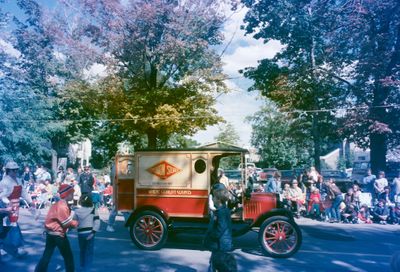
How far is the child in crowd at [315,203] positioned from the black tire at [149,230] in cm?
771

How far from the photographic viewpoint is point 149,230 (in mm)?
8773

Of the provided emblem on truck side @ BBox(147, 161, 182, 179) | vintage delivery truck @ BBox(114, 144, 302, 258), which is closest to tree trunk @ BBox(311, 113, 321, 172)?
vintage delivery truck @ BBox(114, 144, 302, 258)

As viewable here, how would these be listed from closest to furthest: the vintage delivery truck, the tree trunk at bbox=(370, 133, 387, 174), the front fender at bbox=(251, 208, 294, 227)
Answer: the front fender at bbox=(251, 208, 294, 227) → the vintage delivery truck → the tree trunk at bbox=(370, 133, 387, 174)

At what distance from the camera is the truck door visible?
938cm

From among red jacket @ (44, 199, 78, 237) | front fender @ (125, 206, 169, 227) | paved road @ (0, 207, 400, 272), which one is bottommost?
paved road @ (0, 207, 400, 272)

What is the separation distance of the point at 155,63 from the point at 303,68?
8585 millimetres

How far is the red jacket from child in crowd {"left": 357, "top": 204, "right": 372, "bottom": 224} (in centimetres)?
1097

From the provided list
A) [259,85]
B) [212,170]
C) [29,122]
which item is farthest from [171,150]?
[29,122]

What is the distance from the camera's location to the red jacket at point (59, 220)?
5699mm

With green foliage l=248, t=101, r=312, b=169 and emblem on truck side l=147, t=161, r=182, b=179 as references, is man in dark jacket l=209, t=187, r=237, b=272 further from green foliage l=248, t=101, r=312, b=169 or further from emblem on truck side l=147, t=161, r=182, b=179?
green foliage l=248, t=101, r=312, b=169

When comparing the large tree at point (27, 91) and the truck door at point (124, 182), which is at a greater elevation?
the large tree at point (27, 91)

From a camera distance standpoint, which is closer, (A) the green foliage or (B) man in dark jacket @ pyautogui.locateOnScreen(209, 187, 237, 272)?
(B) man in dark jacket @ pyautogui.locateOnScreen(209, 187, 237, 272)

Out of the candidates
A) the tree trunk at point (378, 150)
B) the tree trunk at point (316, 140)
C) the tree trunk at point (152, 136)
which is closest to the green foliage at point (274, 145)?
the tree trunk at point (316, 140)

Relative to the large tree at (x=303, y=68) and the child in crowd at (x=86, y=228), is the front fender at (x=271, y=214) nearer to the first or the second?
the child in crowd at (x=86, y=228)
